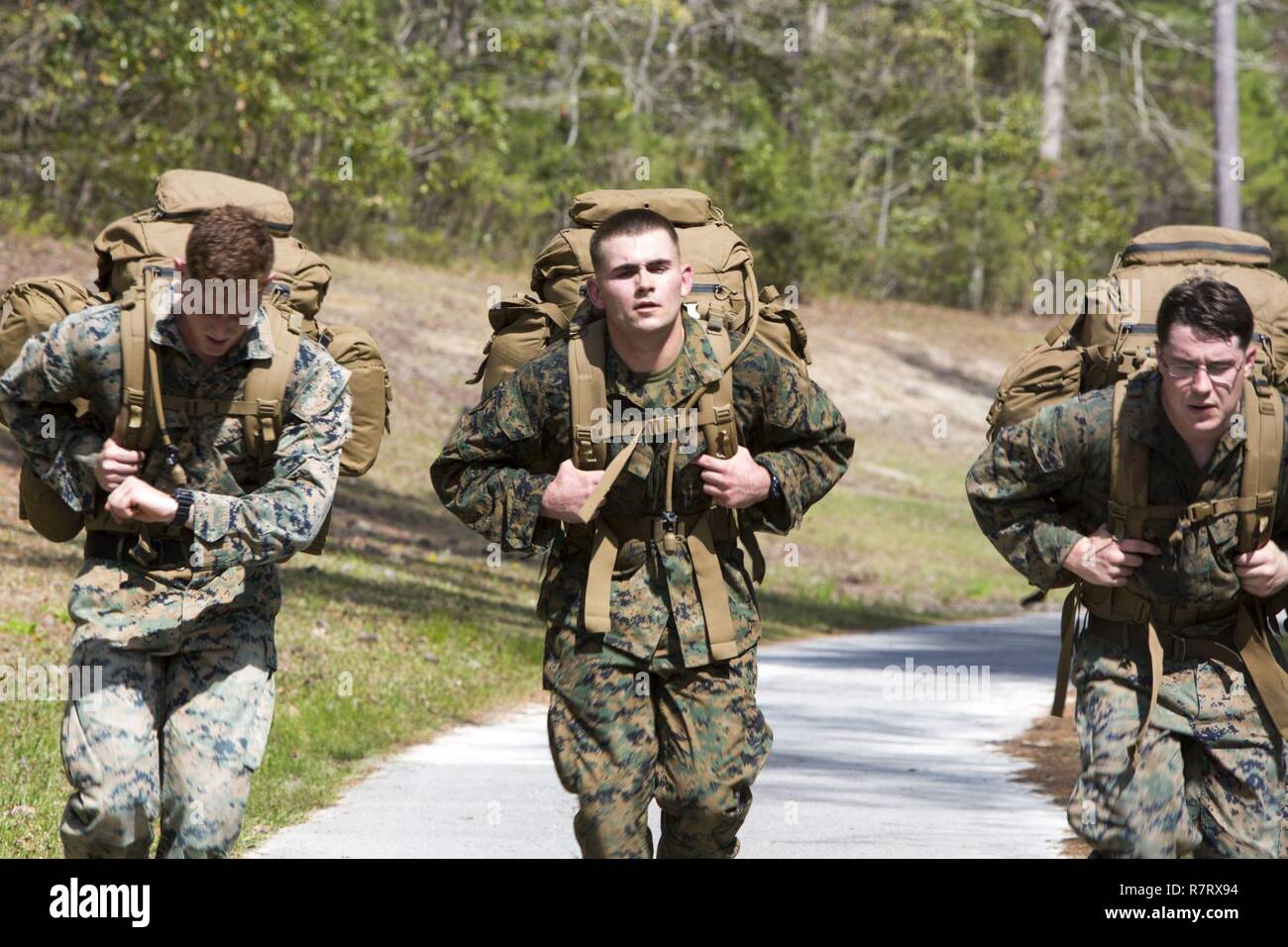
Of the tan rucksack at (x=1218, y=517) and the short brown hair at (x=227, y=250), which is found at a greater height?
the short brown hair at (x=227, y=250)

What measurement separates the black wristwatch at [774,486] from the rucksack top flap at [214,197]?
1.86 meters

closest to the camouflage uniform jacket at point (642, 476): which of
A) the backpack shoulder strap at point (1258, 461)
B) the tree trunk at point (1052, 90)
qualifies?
the backpack shoulder strap at point (1258, 461)

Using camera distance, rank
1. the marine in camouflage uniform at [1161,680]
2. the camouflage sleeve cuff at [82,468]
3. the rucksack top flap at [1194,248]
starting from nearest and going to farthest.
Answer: the marine in camouflage uniform at [1161,680]
the camouflage sleeve cuff at [82,468]
the rucksack top flap at [1194,248]

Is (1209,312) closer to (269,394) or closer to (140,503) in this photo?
(269,394)

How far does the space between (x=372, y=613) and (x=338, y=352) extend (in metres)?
8.37

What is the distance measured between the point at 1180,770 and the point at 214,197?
3.52 m

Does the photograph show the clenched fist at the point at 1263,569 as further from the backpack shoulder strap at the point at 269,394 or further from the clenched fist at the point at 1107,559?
the backpack shoulder strap at the point at 269,394

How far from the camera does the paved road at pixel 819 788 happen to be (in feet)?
28.4

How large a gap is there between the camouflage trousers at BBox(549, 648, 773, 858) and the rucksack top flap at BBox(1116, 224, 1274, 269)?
1.93 m

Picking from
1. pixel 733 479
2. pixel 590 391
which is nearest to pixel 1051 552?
pixel 733 479

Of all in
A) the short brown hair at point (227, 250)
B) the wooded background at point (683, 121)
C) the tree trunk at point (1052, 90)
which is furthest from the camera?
the tree trunk at point (1052, 90)

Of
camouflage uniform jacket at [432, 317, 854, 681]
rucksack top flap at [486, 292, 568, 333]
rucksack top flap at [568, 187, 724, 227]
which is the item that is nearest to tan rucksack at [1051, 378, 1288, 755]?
camouflage uniform jacket at [432, 317, 854, 681]

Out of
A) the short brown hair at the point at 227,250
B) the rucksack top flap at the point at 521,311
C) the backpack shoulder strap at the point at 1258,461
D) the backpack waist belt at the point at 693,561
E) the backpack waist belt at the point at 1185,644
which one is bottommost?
the backpack waist belt at the point at 1185,644

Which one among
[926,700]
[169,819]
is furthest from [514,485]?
[926,700]
